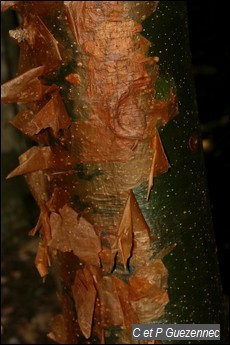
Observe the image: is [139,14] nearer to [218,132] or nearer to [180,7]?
[180,7]

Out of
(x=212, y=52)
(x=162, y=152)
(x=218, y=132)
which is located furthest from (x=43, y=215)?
(x=212, y=52)

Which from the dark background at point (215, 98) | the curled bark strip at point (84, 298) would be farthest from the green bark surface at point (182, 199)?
the dark background at point (215, 98)

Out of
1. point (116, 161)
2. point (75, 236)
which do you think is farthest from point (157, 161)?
point (75, 236)

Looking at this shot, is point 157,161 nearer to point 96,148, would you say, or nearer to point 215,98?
point 96,148

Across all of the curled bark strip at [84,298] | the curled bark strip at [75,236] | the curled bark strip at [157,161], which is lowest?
the curled bark strip at [84,298]

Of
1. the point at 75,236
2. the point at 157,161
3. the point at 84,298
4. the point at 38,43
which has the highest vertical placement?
the point at 38,43

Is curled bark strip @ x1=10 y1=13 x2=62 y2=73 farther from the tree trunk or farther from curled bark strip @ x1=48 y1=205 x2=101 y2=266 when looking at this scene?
curled bark strip @ x1=48 y1=205 x2=101 y2=266

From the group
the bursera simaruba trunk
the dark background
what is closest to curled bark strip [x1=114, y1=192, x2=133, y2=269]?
the bursera simaruba trunk

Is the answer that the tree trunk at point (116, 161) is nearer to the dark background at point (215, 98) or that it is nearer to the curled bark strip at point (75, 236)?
the curled bark strip at point (75, 236)
